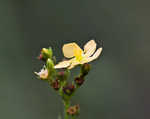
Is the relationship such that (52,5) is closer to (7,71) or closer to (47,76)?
(7,71)

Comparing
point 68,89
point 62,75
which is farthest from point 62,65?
point 68,89

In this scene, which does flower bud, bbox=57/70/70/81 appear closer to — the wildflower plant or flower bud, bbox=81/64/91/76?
the wildflower plant

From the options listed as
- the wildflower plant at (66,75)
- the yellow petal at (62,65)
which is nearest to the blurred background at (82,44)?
the wildflower plant at (66,75)

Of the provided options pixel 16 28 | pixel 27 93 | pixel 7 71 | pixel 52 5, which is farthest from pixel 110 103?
pixel 52 5

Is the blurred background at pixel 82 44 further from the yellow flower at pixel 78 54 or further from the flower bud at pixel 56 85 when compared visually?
the flower bud at pixel 56 85

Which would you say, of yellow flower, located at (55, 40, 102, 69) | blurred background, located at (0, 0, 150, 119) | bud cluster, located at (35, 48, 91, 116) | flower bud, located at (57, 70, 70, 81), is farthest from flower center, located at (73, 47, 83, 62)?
blurred background, located at (0, 0, 150, 119)

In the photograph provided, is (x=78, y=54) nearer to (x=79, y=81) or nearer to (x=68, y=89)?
Answer: (x=79, y=81)
